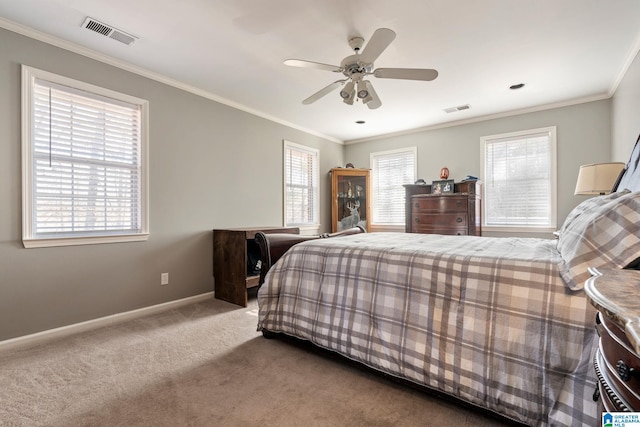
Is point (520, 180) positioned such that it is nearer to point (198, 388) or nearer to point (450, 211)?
point (450, 211)

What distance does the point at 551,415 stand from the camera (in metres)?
1.22

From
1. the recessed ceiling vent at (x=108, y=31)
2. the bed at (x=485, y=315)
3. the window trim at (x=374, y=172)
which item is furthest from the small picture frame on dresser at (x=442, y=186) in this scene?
the recessed ceiling vent at (x=108, y=31)

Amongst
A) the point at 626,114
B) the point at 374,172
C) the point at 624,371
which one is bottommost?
the point at 624,371

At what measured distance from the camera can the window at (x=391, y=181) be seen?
212 inches

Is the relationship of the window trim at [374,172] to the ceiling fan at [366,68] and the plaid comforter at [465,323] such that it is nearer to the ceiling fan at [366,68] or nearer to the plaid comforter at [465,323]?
the ceiling fan at [366,68]

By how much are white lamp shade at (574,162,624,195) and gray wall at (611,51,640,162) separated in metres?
0.36

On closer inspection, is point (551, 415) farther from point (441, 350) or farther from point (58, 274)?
point (58, 274)

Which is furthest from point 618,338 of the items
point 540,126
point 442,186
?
point 540,126

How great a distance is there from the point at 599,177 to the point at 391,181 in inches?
123

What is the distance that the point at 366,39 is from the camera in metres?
2.52

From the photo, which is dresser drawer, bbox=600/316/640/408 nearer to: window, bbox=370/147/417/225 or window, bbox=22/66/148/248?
window, bbox=22/66/148/248

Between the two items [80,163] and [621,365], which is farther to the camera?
[80,163]

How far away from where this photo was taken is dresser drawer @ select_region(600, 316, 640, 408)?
0.56 meters

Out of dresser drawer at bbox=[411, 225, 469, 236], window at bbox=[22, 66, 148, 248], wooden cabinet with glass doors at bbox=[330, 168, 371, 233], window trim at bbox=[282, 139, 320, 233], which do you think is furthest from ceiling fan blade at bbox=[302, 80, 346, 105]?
wooden cabinet with glass doors at bbox=[330, 168, 371, 233]
